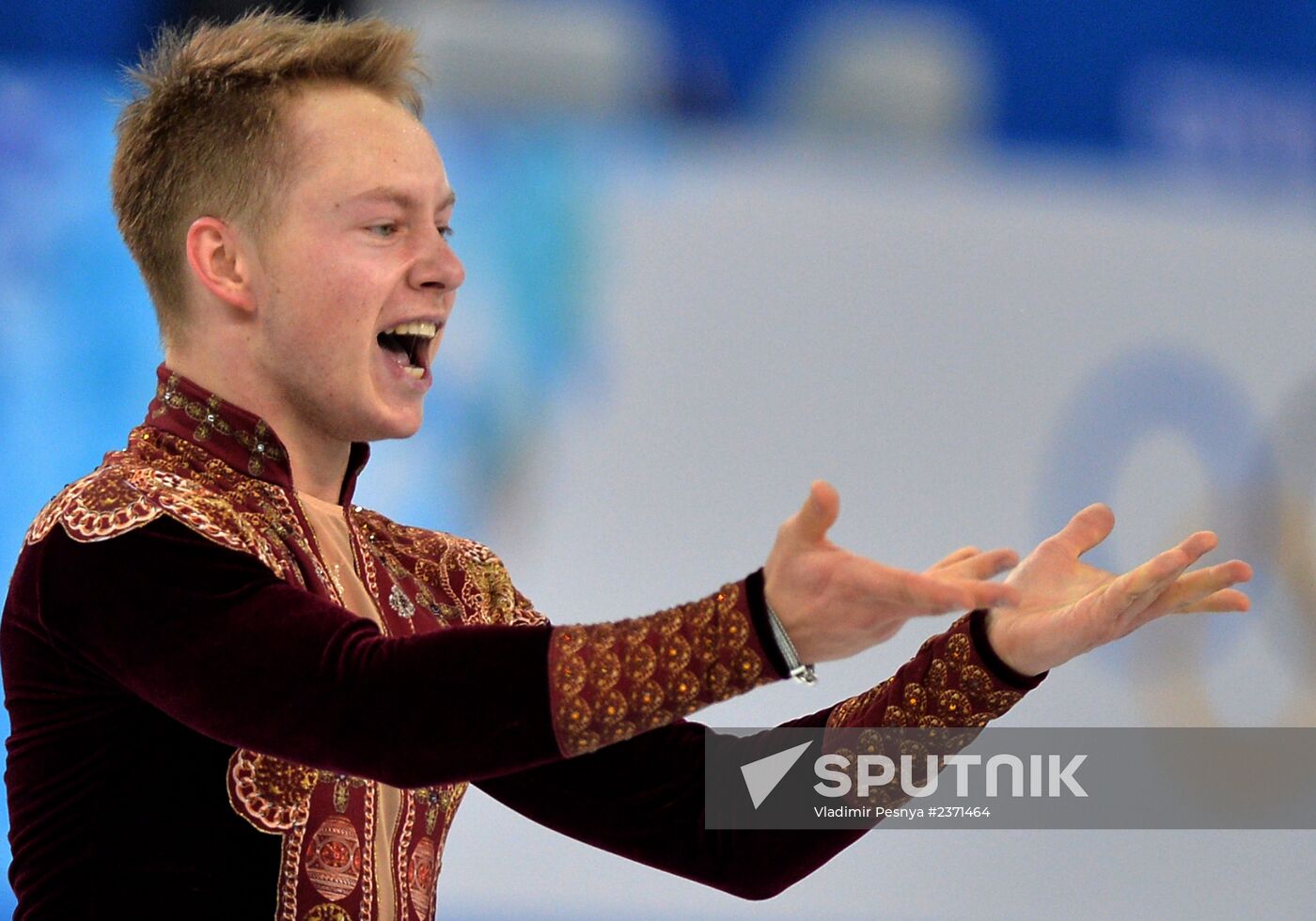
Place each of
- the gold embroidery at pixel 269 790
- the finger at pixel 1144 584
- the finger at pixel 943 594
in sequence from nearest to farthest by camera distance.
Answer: the finger at pixel 943 594, the finger at pixel 1144 584, the gold embroidery at pixel 269 790

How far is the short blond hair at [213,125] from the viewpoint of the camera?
6.19 feet

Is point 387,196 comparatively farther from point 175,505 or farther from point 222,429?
point 175,505

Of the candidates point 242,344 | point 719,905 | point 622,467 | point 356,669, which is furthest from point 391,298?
point 719,905

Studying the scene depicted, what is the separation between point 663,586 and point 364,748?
2002mm

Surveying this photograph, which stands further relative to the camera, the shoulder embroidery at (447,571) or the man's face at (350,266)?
the shoulder embroidery at (447,571)

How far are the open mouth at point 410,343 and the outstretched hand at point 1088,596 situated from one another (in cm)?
71

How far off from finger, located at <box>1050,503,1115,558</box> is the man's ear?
0.91m

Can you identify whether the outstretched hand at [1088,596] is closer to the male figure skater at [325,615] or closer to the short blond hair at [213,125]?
the male figure skater at [325,615]

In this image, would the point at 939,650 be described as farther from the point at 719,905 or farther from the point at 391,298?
the point at 719,905

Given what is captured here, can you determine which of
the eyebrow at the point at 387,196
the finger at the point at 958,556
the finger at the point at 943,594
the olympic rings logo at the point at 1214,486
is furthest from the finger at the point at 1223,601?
the olympic rings logo at the point at 1214,486

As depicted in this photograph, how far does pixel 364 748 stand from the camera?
146cm

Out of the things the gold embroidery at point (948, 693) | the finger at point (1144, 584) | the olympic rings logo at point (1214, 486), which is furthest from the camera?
the olympic rings logo at point (1214, 486)

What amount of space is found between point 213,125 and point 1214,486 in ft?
8.19

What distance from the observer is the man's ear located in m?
1.87
